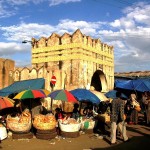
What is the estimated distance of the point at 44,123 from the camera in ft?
34.7

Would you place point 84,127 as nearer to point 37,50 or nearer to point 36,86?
point 36,86

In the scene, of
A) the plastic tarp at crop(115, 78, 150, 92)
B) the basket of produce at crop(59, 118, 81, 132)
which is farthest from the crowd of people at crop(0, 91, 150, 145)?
the plastic tarp at crop(115, 78, 150, 92)

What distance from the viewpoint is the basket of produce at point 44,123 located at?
34.8 ft

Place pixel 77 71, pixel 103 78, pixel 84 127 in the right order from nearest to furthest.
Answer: pixel 84 127
pixel 77 71
pixel 103 78

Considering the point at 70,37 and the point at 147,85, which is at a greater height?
the point at 70,37

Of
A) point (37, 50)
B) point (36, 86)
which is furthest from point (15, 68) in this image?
point (36, 86)

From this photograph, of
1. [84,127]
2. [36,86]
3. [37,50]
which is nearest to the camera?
[84,127]

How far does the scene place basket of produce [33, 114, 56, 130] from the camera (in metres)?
10.6

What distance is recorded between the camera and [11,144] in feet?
32.3

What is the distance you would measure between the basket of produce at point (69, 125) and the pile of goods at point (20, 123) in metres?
1.27

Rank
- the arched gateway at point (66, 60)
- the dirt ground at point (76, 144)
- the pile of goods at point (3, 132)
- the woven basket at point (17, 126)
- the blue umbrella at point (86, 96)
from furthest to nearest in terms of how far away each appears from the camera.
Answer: the arched gateway at point (66, 60)
the blue umbrella at point (86, 96)
the woven basket at point (17, 126)
the pile of goods at point (3, 132)
the dirt ground at point (76, 144)

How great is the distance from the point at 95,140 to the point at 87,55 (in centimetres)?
855

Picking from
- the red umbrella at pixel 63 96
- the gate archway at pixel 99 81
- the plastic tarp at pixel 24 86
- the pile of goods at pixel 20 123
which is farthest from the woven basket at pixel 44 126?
the gate archway at pixel 99 81

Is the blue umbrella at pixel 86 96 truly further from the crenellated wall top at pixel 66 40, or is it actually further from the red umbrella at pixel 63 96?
the crenellated wall top at pixel 66 40
